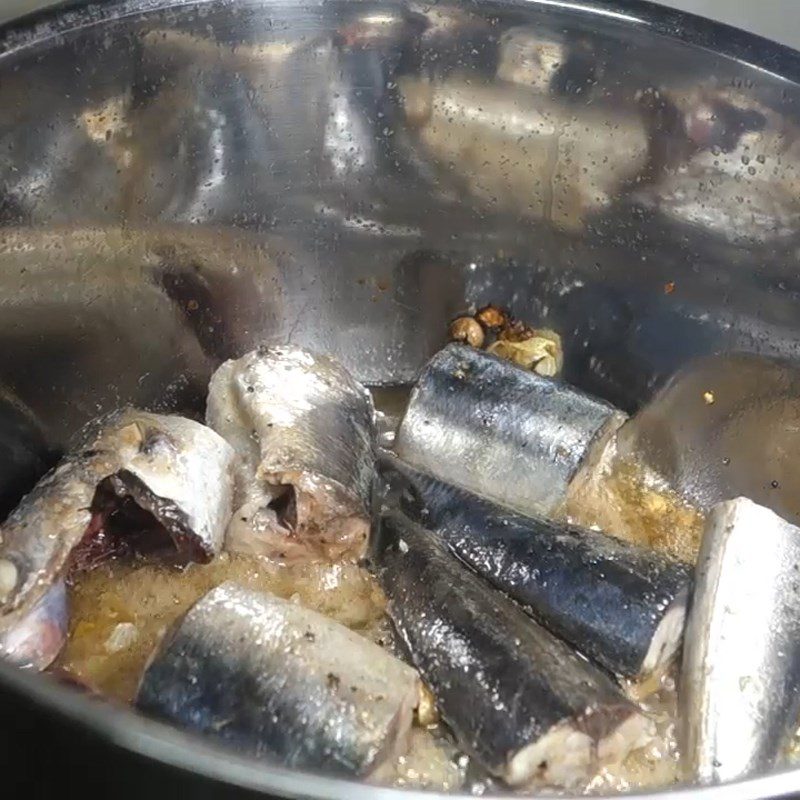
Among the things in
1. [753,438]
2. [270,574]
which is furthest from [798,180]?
[270,574]

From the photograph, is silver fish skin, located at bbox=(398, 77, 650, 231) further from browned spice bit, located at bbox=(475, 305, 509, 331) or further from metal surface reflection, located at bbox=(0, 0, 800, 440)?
browned spice bit, located at bbox=(475, 305, 509, 331)

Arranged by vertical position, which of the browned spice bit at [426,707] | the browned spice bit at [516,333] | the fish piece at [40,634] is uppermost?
the browned spice bit at [516,333]

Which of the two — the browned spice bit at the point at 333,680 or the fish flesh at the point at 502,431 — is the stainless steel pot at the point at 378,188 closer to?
the fish flesh at the point at 502,431

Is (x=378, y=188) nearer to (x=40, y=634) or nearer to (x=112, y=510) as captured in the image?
(x=112, y=510)

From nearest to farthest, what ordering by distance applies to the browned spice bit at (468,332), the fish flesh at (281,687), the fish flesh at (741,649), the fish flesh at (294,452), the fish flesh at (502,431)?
the fish flesh at (281,687)
the fish flesh at (741,649)
the fish flesh at (294,452)
the fish flesh at (502,431)
the browned spice bit at (468,332)

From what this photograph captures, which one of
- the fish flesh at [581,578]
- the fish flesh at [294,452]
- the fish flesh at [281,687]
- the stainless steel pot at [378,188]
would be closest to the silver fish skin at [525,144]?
the stainless steel pot at [378,188]

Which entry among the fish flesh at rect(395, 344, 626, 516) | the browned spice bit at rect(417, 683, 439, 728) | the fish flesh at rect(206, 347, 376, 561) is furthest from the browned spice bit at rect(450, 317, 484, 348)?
the browned spice bit at rect(417, 683, 439, 728)

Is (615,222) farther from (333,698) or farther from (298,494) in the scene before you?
(333,698)
